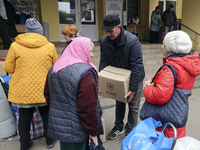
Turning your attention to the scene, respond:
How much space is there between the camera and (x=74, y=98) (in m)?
1.47

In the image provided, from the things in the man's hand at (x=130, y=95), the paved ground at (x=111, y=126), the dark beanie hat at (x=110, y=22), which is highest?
the dark beanie hat at (x=110, y=22)

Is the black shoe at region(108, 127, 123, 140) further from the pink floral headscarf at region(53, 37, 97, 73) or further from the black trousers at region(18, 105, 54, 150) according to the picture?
the pink floral headscarf at region(53, 37, 97, 73)

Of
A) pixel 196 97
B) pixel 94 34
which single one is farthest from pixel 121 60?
pixel 94 34

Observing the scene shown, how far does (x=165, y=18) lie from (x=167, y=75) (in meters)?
7.66

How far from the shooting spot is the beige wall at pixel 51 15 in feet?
24.5

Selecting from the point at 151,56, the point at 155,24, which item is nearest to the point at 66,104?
the point at 151,56

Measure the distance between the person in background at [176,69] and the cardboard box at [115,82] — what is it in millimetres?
609

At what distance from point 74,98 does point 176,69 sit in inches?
35.7

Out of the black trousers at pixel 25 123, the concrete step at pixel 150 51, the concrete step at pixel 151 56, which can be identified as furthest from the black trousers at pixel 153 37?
the black trousers at pixel 25 123

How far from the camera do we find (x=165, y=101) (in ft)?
5.14

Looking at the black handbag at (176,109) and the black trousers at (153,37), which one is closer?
the black handbag at (176,109)

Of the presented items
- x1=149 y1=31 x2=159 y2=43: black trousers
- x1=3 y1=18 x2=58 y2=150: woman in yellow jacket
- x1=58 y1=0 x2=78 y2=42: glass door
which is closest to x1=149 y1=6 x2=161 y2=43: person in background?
x1=149 y1=31 x2=159 y2=43: black trousers

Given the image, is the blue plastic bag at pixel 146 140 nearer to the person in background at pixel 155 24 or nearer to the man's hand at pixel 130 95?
the man's hand at pixel 130 95

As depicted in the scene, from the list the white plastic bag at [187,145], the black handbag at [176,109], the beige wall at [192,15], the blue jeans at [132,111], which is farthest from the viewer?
the beige wall at [192,15]
